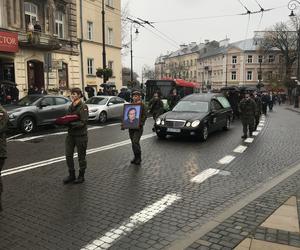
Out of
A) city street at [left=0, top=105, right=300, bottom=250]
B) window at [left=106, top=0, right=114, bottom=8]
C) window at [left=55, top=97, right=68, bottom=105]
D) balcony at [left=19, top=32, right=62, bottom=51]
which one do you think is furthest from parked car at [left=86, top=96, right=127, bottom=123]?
window at [left=106, top=0, right=114, bottom=8]

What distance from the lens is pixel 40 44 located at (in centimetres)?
2545

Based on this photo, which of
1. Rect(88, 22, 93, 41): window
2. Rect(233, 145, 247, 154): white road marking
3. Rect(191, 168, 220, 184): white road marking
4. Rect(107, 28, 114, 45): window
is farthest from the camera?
Rect(107, 28, 114, 45): window

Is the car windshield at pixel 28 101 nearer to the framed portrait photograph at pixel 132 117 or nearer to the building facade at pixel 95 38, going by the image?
the framed portrait photograph at pixel 132 117

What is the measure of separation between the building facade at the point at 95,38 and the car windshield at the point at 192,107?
1942 cm

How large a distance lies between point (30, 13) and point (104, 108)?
10930 mm

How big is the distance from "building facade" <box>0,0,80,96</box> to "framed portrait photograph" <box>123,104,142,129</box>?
484 inches

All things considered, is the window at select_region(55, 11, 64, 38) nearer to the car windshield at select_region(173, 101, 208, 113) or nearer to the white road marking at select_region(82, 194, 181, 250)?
the car windshield at select_region(173, 101, 208, 113)

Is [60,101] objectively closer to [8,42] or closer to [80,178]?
[8,42]

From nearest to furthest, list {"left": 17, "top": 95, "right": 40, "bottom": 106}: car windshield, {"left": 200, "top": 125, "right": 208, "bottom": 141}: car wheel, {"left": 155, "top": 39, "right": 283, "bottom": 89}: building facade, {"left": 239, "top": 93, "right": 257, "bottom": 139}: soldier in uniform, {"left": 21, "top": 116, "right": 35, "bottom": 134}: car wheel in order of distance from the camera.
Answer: {"left": 200, "top": 125, "right": 208, "bottom": 141}: car wheel
{"left": 239, "top": 93, "right": 257, "bottom": 139}: soldier in uniform
{"left": 21, "top": 116, "right": 35, "bottom": 134}: car wheel
{"left": 17, "top": 95, "right": 40, "bottom": 106}: car windshield
{"left": 155, "top": 39, "right": 283, "bottom": 89}: building facade

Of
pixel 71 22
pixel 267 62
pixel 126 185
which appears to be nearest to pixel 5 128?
pixel 126 185

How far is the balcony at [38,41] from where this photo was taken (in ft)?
80.5

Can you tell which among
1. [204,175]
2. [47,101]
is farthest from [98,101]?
[204,175]

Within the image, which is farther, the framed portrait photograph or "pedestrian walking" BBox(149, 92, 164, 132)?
"pedestrian walking" BBox(149, 92, 164, 132)

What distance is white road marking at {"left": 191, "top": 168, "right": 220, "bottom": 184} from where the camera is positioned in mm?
7709
